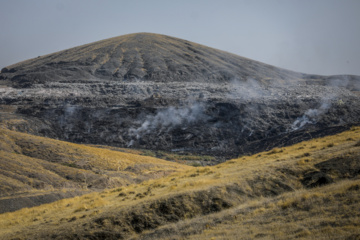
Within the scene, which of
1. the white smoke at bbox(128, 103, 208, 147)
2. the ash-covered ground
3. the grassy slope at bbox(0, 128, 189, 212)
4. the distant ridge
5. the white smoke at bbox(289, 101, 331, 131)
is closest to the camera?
the grassy slope at bbox(0, 128, 189, 212)

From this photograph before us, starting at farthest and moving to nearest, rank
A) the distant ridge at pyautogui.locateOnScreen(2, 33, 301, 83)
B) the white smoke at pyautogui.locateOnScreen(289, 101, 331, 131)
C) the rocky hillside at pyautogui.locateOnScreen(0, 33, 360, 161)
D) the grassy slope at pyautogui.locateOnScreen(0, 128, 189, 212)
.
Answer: the distant ridge at pyautogui.locateOnScreen(2, 33, 301, 83)
the white smoke at pyautogui.locateOnScreen(289, 101, 331, 131)
the rocky hillside at pyautogui.locateOnScreen(0, 33, 360, 161)
the grassy slope at pyautogui.locateOnScreen(0, 128, 189, 212)

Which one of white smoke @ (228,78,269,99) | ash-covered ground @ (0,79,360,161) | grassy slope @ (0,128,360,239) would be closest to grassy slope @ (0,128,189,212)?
grassy slope @ (0,128,360,239)

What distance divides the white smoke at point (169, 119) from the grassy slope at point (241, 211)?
2434 inches

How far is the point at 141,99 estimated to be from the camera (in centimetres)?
9731

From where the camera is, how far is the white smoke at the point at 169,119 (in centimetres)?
8306

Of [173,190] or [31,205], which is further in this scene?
[31,205]

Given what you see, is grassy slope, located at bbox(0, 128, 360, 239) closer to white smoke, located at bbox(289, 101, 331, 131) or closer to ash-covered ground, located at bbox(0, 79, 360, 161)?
ash-covered ground, located at bbox(0, 79, 360, 161)

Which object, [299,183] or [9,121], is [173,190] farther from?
[9,121]

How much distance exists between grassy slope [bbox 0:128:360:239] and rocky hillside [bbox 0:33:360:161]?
162ft

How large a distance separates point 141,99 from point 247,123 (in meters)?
31.7

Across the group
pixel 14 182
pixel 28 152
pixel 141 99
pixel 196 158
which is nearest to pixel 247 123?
pixel 196 158

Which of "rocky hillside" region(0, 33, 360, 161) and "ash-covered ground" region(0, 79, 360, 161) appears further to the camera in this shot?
"rocky hillside" region(0, 33, 360, 161)

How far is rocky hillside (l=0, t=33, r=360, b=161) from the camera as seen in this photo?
78812mm

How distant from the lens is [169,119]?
86938mm
